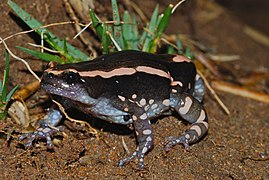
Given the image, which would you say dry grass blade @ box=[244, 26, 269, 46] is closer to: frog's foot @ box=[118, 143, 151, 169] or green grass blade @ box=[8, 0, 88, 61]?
green grass blade @ box=[8, 0, 88, 61]

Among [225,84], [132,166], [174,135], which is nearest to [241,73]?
[225,84]

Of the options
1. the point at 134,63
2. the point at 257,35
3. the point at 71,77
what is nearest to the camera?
the point at 71,77

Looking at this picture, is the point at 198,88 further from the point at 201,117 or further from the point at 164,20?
the point at 164,20

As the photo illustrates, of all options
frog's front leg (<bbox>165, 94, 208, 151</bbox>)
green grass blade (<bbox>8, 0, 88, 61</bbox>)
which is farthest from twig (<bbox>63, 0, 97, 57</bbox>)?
frog's front leg (<bbox>165, 94, 208, 151</bbox>)

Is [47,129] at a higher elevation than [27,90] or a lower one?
lower

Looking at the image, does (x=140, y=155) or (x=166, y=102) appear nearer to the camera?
(x=140, y=155)

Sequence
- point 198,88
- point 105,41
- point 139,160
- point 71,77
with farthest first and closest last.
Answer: point 198,88 < point 105,41 < point 139,160 < point 71,77

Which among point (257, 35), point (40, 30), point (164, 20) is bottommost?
point (257, 35)

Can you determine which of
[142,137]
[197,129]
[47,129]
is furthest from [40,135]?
[197,129]

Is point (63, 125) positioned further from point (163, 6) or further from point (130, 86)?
point (163, 6)
